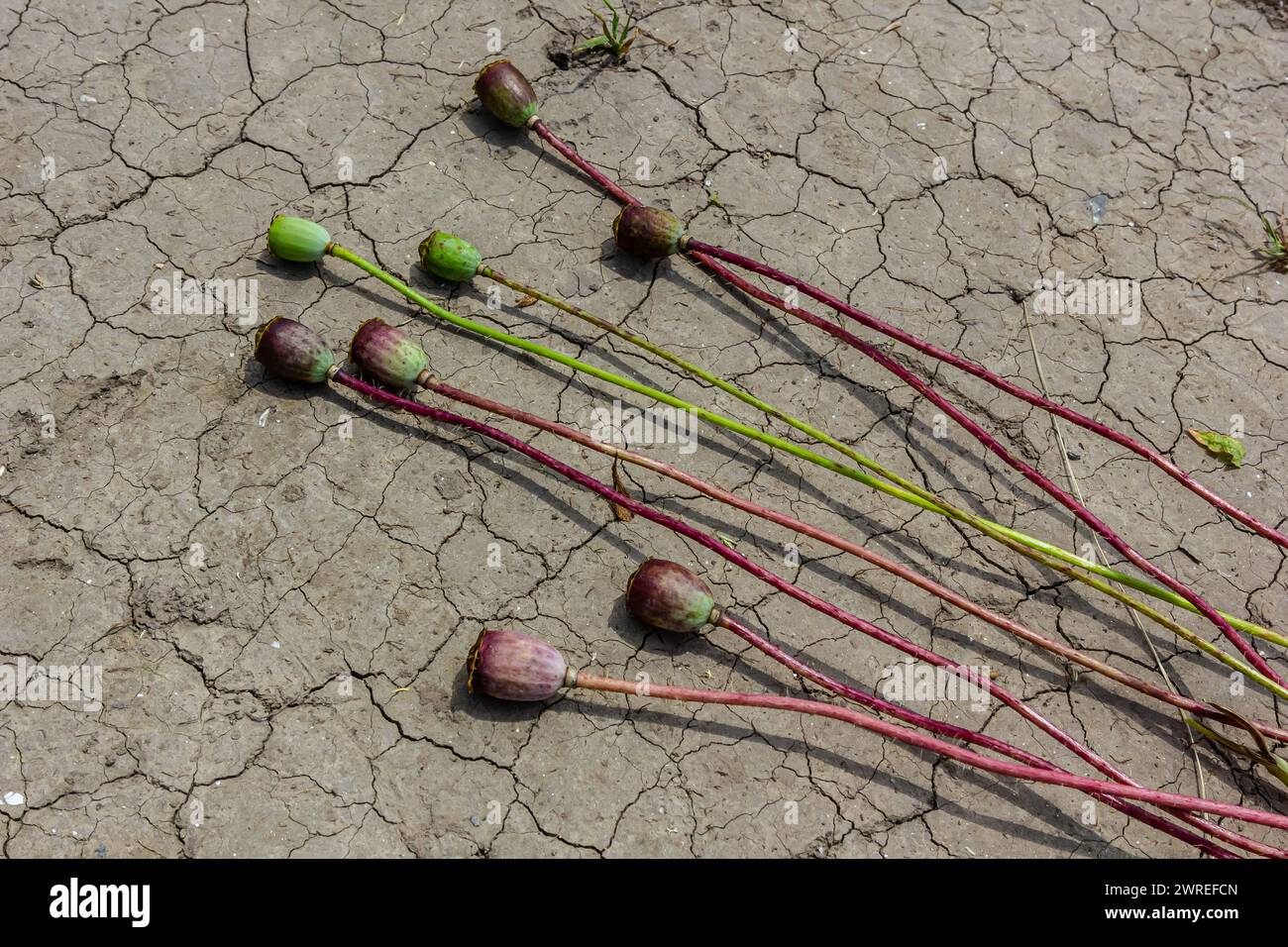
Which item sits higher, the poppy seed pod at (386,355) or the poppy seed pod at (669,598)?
the poppy seed pod at (386,355)

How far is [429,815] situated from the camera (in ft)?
9.85

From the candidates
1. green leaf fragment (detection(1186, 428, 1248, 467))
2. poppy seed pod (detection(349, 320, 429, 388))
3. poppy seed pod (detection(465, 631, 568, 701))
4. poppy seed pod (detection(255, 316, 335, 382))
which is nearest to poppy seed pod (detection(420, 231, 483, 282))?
poppy seed pod (detection(349, 320, 429, 388))

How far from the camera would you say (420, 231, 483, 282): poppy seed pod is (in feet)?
12.2

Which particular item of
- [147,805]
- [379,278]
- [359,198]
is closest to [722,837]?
[147,805]

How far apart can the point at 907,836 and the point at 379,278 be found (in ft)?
9.35

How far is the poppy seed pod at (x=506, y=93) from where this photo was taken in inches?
159

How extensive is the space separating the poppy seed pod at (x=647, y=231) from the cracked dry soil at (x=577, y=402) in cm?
16

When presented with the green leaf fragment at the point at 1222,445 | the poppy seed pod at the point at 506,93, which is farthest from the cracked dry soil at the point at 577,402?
the poppy seed pod at the point at 506,93

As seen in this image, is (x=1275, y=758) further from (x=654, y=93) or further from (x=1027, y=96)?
(x=654, y=93)

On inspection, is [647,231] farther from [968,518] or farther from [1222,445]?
[1222,445]

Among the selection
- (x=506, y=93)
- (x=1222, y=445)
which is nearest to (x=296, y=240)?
(x=506, y=93)

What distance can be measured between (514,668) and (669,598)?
1.84 ft

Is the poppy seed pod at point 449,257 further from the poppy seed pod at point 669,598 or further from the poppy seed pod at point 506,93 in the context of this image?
the poppy seed pod at point 669,598

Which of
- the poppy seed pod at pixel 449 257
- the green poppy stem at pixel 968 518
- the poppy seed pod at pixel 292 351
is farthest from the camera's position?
the poppy seed pod at pixel 449 257
